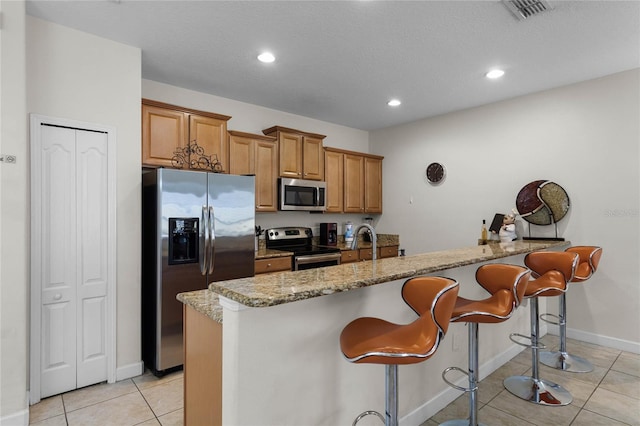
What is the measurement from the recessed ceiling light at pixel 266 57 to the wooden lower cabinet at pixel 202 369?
89.1 inches

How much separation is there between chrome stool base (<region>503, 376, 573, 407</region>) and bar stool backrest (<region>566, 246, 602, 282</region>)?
898 millimetres

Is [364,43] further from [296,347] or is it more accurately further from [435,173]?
[435,173]

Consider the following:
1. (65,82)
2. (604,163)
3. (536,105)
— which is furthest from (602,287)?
(65,82)

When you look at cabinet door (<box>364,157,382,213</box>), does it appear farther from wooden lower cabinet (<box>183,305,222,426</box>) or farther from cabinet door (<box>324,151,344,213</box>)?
wooden lower cabinet (<box>183,305,222,426</box>)

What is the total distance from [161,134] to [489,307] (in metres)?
3.12

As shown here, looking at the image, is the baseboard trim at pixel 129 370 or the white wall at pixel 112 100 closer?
the white wall at pixel 112 100

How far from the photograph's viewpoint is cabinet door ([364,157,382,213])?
545 centimetres

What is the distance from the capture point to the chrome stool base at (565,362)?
3.01 metres

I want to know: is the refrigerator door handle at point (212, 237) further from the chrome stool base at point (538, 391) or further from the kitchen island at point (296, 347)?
the chrome stool base at point (538, 391)

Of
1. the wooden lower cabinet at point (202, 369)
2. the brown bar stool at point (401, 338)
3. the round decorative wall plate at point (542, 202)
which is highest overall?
the round decorative wall plate at point (542, 202)

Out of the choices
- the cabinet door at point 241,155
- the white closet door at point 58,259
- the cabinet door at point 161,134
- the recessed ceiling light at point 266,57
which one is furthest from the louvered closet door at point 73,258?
the recessed ceiling light at point 266,57

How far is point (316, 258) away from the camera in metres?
4.16

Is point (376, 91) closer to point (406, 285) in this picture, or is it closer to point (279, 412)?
point (406, 285)

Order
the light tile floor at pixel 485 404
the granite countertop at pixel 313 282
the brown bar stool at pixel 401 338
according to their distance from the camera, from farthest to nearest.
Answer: the light tile floor at pixel 485 404
the brown bar stool at pixel 401 338
the granite countertop at pixel 313 282
